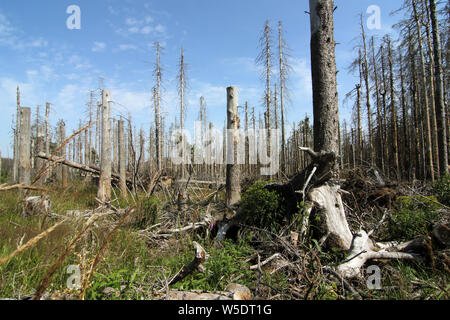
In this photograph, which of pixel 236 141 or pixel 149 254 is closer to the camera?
pixel 149 254

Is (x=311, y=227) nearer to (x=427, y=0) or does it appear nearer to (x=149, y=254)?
(x=149, y=254)

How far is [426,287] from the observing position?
8.00 feet

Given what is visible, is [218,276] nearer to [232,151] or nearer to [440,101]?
[232,151]

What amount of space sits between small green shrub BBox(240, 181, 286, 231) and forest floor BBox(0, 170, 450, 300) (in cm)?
2

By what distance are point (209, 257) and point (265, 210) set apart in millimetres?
1445

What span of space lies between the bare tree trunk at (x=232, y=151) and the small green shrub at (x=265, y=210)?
1145mm

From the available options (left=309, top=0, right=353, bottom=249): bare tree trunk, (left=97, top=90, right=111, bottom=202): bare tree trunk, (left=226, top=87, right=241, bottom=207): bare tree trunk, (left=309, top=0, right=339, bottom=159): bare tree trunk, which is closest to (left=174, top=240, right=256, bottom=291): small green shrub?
(left=309, top=0, right=353, bottom=249): bare tree trunk

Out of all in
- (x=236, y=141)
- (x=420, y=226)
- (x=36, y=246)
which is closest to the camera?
(x=36, y=246)

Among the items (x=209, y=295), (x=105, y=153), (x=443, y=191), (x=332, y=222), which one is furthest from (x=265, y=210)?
(x=105, y=153)

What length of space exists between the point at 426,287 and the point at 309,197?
1.73 meters

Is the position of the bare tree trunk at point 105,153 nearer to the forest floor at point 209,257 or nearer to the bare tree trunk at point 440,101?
the forest floor at point 209,257

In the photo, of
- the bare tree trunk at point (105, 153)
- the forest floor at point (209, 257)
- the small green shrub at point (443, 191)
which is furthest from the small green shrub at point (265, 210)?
the bare tree trunk at point (105, 153)

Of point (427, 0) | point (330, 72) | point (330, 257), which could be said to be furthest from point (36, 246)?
point (427, 0)

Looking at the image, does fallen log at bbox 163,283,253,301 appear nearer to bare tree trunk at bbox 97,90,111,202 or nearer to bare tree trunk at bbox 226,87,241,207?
bare tree trunk at bbox 226,87,241,207
